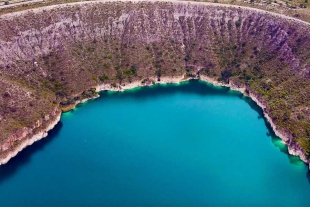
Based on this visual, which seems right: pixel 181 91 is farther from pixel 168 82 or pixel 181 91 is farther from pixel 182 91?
pixel 168 82

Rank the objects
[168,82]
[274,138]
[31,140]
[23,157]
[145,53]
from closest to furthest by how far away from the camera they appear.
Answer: [23,157] < [31,140] < [274,138] < [168,82] < [145,53]

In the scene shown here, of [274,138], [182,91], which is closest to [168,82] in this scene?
[182,91]

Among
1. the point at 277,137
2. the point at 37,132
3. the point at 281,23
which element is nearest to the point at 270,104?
the point at 277,137

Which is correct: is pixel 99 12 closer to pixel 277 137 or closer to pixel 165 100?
pixel 165 100

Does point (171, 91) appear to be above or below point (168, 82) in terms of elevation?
below

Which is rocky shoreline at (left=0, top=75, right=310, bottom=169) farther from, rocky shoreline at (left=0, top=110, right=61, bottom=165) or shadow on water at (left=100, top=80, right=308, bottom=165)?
shadow on water at (left=100, top=80, right=308, bottom=165)

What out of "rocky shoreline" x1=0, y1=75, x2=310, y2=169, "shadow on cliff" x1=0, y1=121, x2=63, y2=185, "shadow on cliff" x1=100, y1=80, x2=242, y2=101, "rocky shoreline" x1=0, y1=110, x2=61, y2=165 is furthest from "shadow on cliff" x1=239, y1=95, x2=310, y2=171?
"rocky shoreline" x1=0, y1=110, x2=61, y2=165

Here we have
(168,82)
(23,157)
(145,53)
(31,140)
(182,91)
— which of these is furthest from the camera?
(145,53)
